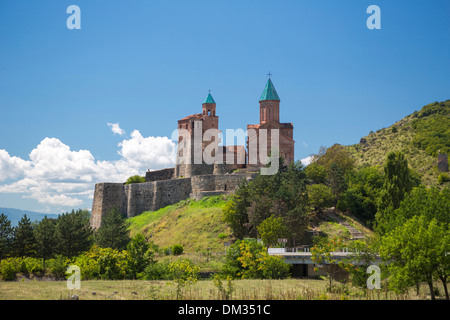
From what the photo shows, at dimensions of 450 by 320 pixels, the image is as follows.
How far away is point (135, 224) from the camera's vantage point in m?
49.8

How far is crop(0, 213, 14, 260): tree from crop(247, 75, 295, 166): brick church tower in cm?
2791

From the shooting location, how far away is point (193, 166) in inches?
2144

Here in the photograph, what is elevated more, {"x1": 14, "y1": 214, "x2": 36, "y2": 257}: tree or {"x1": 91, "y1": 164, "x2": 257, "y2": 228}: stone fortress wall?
{"x1": 91, "y1": 164, "x2": 257, "y2": 228}: stone fortress wall

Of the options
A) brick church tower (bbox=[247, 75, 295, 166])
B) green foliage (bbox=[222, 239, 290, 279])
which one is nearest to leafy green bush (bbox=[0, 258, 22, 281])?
green foliage (bbox=[222, 239, 290, 279])

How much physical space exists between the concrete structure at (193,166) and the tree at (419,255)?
2894cm

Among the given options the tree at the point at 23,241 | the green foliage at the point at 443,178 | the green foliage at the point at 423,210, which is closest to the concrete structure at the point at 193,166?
the tree at the point at 23,241

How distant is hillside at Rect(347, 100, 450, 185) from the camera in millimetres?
73125

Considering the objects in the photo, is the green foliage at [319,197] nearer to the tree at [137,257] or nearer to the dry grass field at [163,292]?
the tree at [137,257]

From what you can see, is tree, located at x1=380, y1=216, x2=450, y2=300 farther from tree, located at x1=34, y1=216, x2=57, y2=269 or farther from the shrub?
tree, located at x1=34, y1=216, x2=57, y2=269

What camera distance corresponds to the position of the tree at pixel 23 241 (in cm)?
3453
